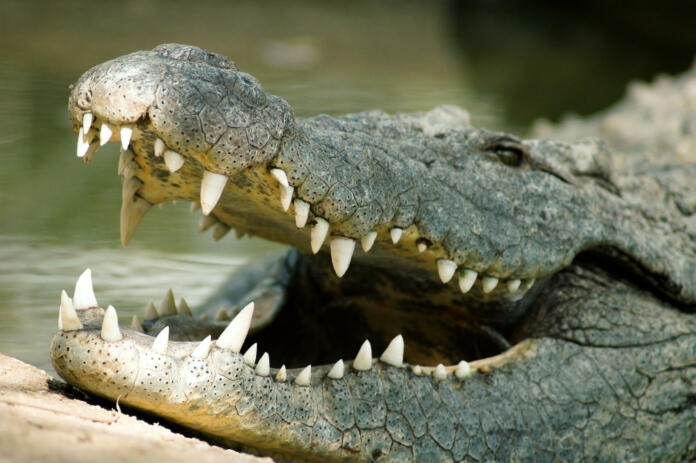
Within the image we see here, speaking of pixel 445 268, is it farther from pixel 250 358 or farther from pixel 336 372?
pixel 250 358

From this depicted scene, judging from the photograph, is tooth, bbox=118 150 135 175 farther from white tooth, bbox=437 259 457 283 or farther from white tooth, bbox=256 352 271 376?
white tooth, bbox=437 259 457 283

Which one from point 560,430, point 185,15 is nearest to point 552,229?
point 560,430

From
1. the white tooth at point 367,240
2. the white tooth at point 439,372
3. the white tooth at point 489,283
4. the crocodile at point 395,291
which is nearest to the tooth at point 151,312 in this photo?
the crocodile at point 395,291

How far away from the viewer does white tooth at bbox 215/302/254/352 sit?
2307 millimetres

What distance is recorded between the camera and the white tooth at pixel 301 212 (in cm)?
243

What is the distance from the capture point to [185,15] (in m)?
12.2

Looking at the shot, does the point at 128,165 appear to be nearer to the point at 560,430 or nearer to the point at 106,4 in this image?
the point at 560,430

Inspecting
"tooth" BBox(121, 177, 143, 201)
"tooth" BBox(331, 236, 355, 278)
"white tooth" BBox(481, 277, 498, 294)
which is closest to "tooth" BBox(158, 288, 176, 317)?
"tooth" BBox(121, 177, 143, 201)

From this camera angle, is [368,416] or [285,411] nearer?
[285,411]

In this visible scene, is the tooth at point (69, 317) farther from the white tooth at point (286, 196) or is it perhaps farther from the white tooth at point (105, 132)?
the white tooth at point (286, 196)

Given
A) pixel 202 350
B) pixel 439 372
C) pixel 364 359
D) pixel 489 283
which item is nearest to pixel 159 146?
pixel 202 350

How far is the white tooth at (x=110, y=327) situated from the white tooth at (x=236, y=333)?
279mm

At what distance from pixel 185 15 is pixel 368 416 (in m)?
10.6

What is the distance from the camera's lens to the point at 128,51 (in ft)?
30.9
